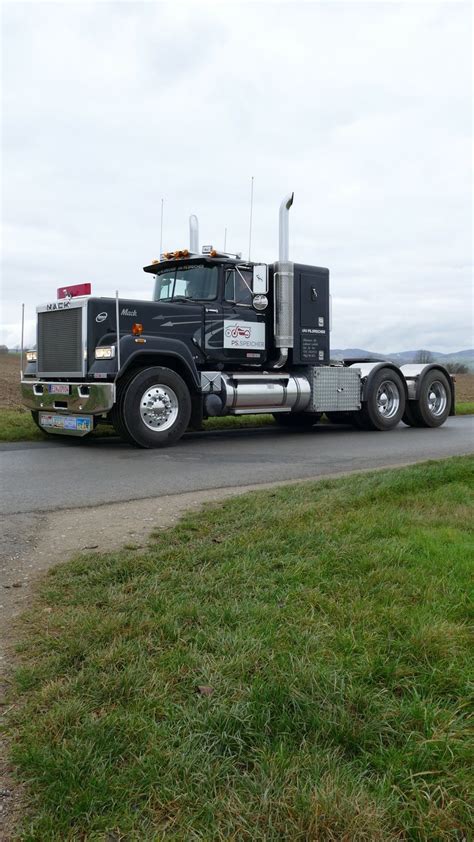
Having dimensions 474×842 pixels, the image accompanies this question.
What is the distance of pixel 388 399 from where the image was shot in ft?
46.5

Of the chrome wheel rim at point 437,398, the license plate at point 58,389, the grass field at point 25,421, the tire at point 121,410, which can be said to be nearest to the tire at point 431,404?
the chrome wheel rim at point 437,398

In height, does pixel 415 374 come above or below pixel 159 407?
above

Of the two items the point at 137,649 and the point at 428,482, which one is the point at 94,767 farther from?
the point at 428,482

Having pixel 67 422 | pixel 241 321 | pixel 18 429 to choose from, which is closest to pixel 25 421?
pixel 18 429

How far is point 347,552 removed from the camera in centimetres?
383

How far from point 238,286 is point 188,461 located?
425 centimetres

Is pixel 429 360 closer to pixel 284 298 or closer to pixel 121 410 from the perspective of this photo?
pixel 284 298

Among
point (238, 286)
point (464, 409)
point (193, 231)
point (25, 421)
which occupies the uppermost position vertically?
point (193, 231)

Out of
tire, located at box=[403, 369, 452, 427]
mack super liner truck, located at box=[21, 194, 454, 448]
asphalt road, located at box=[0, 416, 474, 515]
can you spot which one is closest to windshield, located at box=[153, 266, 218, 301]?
mack super liner truck, located at box=[21, 194, 454, 448]

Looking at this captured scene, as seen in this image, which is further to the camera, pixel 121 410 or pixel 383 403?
pixel 383 403

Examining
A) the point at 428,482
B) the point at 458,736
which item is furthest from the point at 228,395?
the point at 458,736

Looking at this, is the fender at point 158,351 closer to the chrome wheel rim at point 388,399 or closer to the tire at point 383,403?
the tire at point 383,403

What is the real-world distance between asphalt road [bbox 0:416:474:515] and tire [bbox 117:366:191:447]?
0.91 feet

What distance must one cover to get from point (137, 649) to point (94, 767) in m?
0.71
